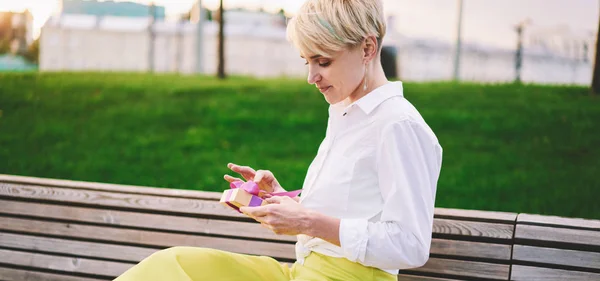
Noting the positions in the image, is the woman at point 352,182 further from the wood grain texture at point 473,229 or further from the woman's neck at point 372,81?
the wood grain texture at point 473,229

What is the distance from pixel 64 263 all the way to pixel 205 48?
15.4m

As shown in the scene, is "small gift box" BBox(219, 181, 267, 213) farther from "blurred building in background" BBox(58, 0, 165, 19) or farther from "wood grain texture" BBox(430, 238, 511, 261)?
"blurred building in background" BBox(58, 0, 165, 19)

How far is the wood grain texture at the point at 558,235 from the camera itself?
8.98 ft

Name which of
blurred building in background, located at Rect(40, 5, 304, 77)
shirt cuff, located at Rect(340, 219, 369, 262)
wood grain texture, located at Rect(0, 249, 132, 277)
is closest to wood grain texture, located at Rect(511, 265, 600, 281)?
shirt cuff, located at Rect(340, 219, 369, 262)

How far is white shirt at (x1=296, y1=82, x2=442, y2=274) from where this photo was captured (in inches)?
84.0

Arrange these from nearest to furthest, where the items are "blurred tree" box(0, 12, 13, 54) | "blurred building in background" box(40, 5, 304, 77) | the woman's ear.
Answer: the woman's ear, "blurred building in background" box(40, 5, 304, 77), "blurred tree" box(0, 12, 13, 54)

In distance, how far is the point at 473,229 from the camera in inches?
115

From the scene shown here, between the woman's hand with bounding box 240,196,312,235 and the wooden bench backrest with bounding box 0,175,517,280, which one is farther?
the wooden bench backrest with bounding box 0,175,517,280

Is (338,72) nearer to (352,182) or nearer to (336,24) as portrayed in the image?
(336,24)

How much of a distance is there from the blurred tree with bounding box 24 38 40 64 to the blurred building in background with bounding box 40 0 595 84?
22cm

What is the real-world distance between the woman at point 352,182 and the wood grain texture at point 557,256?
2.23 ft

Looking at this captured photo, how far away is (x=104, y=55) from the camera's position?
66.9 ft

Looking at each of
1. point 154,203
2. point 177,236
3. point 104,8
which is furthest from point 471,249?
point 104,8

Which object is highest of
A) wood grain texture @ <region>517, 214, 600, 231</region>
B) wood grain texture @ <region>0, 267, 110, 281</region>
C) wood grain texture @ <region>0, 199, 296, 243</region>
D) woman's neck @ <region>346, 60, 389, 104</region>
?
woman's neck @ <region>346, 60, 389, 104</region>
